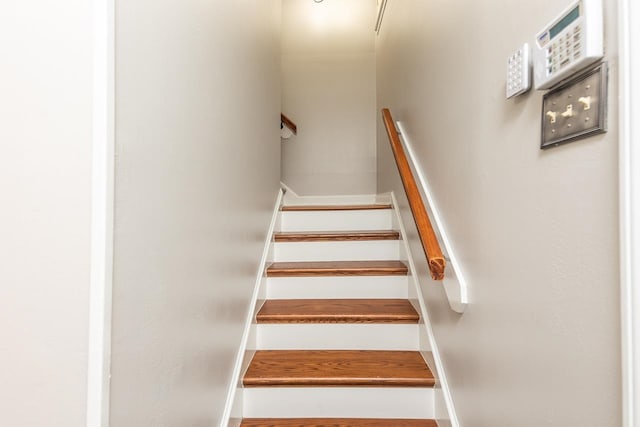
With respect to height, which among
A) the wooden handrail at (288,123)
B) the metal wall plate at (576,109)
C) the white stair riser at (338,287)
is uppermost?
the wooden handrail at (288,123)

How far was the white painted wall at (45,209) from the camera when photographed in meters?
0.58

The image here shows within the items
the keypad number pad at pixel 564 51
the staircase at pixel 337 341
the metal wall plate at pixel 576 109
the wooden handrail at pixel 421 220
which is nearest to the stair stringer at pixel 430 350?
the staircase at pixel 337 341

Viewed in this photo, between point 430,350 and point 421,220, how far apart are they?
1.99 feet

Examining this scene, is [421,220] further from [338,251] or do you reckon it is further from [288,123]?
[288,123]

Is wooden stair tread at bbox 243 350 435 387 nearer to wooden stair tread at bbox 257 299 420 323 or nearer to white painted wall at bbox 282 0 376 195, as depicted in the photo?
wooden stair tread at bbox 257 299 420 323

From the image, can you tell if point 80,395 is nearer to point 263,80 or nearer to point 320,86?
point 263,80

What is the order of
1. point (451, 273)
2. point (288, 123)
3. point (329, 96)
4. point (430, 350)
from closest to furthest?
point (451, 273) → point (430, 350) → point (288, 123) → point (329, 96)

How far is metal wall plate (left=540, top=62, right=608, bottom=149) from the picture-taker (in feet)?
1.96

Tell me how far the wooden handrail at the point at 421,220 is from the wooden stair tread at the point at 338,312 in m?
0.54

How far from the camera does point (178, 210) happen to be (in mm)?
882

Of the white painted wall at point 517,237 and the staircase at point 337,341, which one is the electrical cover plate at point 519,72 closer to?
the white painted wall at point 517,237

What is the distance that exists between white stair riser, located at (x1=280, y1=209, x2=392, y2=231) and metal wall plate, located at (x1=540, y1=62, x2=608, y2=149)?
6.17 feet

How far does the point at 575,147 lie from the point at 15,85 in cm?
101

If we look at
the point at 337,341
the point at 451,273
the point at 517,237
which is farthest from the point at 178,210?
the point at 337,341
